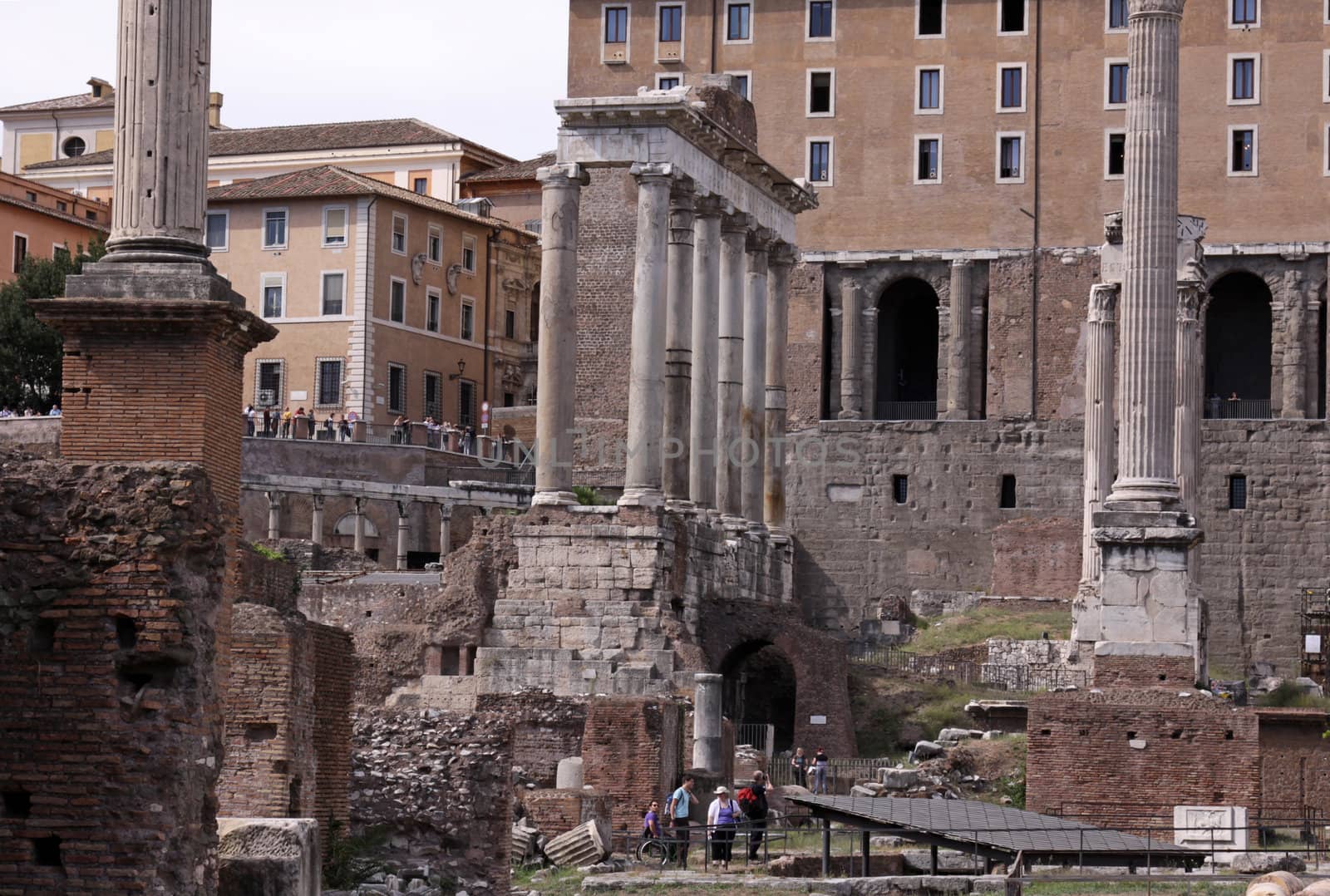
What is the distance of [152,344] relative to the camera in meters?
16.2

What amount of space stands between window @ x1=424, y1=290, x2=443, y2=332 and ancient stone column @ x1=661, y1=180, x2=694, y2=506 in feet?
82.9

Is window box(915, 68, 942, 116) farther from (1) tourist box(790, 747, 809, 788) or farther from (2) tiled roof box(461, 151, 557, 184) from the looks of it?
(1) tourist box(790, 747, 809, 788)

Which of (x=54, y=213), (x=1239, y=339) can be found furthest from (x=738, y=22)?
(x=54, y=213)

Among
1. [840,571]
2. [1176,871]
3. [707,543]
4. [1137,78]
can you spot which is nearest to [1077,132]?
[840,571]

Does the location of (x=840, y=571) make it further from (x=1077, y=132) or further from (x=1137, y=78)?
(x=1137, y=78)

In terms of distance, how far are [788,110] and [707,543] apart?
20821 mm

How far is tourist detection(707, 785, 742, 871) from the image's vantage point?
26.9 meters

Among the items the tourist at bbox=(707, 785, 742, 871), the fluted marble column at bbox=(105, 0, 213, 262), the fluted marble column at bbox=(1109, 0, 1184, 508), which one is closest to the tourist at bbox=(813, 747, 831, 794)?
the tourist at bbox=(707, 785, 742, 871)

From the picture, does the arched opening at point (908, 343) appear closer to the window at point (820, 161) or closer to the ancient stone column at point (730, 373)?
the window at point (820, 161)

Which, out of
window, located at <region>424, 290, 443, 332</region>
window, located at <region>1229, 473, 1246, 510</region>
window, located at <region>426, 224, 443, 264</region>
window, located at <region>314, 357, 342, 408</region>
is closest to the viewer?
window, located at <region>1229, 473, 1246, 510</region>

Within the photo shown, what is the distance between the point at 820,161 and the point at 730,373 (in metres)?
15.3

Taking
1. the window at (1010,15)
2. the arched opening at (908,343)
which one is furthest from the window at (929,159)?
the window at (1010,15)

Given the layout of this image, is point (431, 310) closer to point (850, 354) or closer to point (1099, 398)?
point (850, 354)

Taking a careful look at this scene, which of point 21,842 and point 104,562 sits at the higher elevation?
point 104,562
